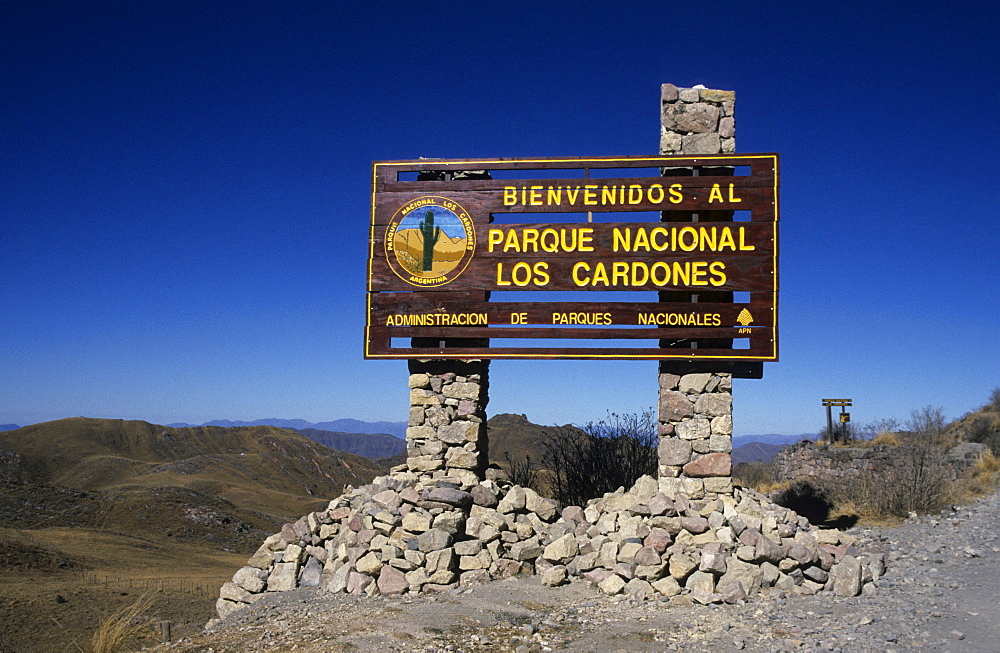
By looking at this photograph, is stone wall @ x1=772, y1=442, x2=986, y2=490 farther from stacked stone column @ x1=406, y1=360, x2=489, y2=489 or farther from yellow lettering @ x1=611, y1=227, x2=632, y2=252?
stacked stone column @ x1=406, y1=360, x2=489, y2=489

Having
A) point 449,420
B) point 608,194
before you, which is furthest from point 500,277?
point 449,420

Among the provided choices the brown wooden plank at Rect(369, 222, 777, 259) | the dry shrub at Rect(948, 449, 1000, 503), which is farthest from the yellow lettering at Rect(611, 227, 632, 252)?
the dry shrub at Rect(948, 449, 1000, 503)

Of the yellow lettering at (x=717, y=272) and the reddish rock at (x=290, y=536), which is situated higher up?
the yellow lettering at (x=717, y=272)

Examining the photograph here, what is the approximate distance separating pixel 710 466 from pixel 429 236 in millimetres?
4973

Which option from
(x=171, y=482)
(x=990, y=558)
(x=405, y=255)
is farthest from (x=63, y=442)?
(x=990, y=558)

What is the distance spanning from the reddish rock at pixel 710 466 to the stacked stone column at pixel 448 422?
2852 mm

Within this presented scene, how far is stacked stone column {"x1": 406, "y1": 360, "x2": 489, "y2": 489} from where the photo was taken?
9.55 metres

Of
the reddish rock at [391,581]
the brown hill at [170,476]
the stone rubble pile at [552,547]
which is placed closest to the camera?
the stone rubble pile at [552,547]

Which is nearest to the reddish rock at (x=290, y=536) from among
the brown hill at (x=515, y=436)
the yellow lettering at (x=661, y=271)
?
the yellow lettering at (x=661, y=271)

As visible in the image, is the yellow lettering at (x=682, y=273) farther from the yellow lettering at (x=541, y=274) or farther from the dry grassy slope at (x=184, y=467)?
the dry grassy slope at (x=184, y=467)

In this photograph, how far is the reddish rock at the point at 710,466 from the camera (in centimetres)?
892

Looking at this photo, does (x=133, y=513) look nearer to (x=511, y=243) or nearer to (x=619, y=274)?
(x=511, y=243)

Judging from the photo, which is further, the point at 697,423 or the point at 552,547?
the point at 697,423

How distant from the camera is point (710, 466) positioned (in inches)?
352
